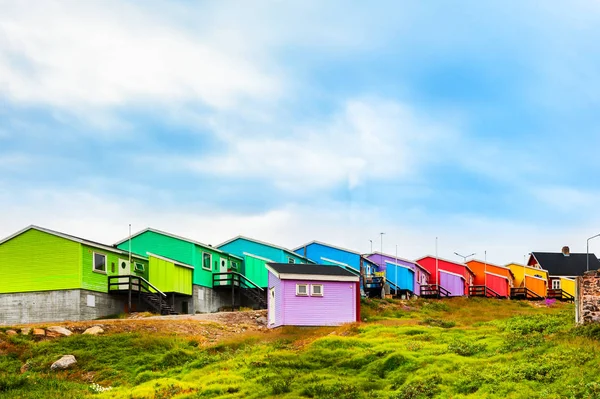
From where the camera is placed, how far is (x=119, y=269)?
5300 cm

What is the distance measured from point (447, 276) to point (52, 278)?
155 ft

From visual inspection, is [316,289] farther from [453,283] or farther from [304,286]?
[453,283]

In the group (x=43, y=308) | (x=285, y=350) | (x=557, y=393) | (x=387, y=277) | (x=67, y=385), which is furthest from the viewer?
(x=387, y=277)

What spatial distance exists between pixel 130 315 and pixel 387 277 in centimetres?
3223

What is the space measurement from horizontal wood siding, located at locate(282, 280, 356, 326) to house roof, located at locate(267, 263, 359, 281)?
28cm

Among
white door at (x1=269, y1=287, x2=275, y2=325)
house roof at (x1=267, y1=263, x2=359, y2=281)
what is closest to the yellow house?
house roof at (x1=267, y1=263, x2=359, y2=281)

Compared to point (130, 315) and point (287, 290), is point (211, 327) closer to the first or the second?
point (287, 290)

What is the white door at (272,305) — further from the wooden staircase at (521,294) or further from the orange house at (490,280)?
the wooden staircase at (521,294)

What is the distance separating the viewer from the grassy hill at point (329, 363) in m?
24.2

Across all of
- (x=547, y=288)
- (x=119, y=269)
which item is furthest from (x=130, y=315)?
(x=547, y=288)

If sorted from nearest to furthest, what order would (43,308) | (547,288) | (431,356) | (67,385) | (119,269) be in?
(431,356) → (67,385) → (43,308) → (119,269) → (547,288)

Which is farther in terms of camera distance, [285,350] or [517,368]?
[285,350]

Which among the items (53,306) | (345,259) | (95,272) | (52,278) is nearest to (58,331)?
(53,306)

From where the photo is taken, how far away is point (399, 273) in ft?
245
